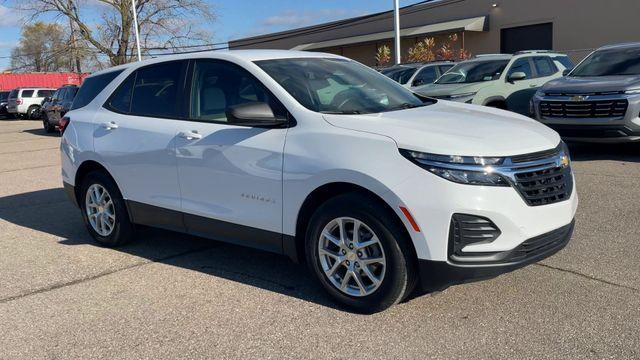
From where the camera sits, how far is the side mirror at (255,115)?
420cm

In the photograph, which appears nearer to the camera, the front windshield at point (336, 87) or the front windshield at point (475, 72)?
the front windshield at point (336, 87)

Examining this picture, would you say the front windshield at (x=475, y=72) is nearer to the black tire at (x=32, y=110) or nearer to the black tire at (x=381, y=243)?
the black tire at (x=381, y=243)

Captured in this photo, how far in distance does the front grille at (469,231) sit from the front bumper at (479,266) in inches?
4.2

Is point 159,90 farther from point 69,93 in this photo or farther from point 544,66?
point 69,93

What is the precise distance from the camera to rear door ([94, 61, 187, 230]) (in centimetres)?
499

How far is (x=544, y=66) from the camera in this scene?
1267 centimetres

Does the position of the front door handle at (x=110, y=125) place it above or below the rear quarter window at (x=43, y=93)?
below

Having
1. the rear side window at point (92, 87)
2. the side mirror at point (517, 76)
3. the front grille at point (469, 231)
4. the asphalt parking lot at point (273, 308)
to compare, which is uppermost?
the rear side window at point (92, 87)

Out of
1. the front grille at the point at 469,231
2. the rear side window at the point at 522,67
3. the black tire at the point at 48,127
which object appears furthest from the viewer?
the black tire at the point at 48,127

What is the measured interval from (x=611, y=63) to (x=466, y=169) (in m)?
7.89

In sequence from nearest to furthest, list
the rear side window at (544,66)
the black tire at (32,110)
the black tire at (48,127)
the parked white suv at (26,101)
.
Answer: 1. the rear side window at (544,66)
2. the black tire at (48,127)
3. the parked white suv at (26,101)
4. the black tire at (32,110)

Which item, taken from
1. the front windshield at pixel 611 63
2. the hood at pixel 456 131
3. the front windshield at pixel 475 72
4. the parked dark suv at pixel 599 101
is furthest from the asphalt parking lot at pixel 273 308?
the front windshield at pixel 475 72

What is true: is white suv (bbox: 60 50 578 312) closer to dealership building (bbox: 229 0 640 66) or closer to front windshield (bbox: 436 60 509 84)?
front windshield (bbox: 436 60 509 84)

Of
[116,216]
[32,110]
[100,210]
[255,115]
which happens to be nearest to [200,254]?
[116,216]
